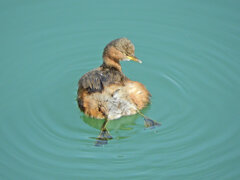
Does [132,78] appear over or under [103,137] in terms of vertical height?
over

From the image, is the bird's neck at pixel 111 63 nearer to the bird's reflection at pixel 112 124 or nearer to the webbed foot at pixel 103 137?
the bird's reflection at pixel 112 124

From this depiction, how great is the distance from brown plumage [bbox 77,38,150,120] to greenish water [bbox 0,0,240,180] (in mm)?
200

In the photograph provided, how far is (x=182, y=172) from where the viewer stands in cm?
509

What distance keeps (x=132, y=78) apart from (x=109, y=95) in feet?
3.95

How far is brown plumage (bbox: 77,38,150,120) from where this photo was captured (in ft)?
18.6

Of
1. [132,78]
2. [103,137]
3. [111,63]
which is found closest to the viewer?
[103,137]

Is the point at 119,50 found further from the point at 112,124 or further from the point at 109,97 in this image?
the point at 112,124

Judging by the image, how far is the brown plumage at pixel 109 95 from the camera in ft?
18.6

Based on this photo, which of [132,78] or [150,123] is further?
[132,78]

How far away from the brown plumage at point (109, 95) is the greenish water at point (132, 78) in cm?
20

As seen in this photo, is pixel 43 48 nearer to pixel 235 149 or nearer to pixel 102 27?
pixel 102 27

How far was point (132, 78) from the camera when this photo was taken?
6.77 metres

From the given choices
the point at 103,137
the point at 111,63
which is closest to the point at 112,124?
the point at 103,137

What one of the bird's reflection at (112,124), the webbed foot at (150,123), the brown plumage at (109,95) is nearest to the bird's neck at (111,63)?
the brown plumage at (109,95)
